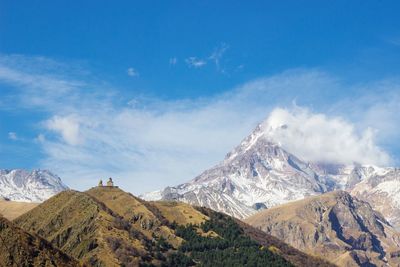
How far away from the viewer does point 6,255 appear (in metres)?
195

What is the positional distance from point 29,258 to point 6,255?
681 cm

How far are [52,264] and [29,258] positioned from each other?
23.5 ft

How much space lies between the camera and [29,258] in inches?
7756

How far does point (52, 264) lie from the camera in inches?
7825

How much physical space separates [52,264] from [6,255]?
13936 millimetres
